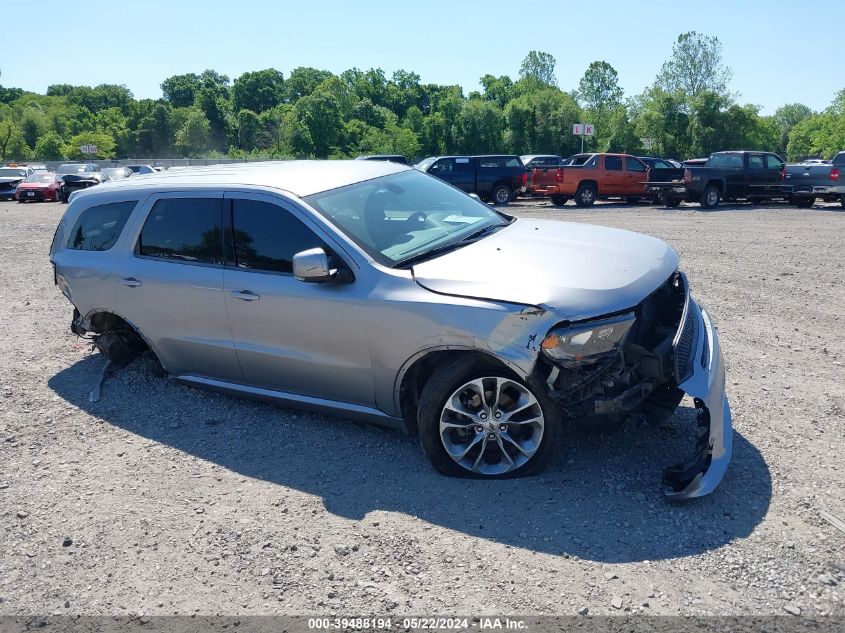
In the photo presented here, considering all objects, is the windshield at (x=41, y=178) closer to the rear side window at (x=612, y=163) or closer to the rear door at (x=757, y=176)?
the rear side window at (x=612, y=163)

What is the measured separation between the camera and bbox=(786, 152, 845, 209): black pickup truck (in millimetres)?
19609

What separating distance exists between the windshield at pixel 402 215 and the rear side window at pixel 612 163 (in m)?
18.5

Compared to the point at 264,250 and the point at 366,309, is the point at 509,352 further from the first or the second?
the point at 264,250

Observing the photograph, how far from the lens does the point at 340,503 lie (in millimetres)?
3699

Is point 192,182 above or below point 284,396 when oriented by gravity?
above

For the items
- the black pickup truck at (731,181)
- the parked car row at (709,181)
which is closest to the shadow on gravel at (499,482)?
the black pickup truck at (731,181)

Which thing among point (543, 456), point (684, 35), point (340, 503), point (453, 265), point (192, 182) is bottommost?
point (340, 503)

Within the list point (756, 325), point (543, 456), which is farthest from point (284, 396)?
point (756, 325)

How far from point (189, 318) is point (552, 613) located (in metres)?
3.17

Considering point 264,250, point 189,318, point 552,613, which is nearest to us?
point 552,613

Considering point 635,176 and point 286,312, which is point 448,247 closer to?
point 286,312

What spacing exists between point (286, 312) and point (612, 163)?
20342 mm

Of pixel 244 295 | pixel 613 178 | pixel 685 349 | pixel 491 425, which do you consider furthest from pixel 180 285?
pixel 613 178

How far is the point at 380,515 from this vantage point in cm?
356
